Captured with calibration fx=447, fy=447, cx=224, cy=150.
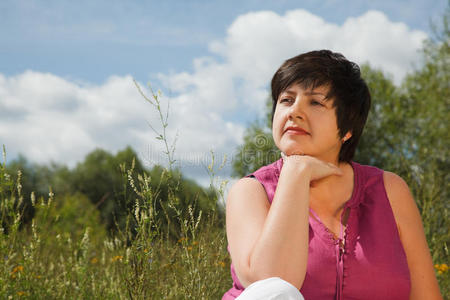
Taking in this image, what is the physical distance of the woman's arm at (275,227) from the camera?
182cm

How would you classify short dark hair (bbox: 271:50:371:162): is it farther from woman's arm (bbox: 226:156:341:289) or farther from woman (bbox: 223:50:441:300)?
woman's arm (bbox: 226:156:341:289)

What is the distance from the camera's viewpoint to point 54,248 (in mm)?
5207

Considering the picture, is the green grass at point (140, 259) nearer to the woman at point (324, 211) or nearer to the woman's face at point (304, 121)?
the woman at point (324, 211)

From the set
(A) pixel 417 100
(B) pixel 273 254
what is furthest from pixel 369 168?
(A) pixel 417 100

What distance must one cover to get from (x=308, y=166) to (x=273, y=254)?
1.56 ft

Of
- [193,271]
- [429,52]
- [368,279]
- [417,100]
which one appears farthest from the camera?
[417,100]

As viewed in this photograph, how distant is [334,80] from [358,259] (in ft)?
2.87

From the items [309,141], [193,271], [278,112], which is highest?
[278,112]

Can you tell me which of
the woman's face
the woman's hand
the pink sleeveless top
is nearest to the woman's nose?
the woman's face

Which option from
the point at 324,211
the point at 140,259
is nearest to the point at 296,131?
the point at 324,211

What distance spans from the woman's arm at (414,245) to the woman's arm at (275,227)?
0.48 m

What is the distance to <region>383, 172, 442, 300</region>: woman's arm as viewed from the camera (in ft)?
7.25

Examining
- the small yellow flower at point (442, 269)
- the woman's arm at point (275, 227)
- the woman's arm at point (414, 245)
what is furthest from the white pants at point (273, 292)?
the small yellow flower at point (442, 269)

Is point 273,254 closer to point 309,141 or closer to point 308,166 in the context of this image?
point 308,166
